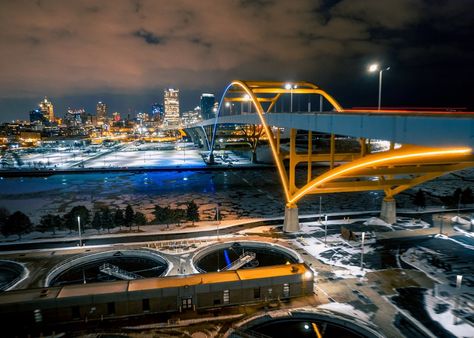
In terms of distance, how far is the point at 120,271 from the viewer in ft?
75.4

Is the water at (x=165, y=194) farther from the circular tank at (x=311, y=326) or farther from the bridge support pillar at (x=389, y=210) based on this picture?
the circular tank at (x=311, y=326)

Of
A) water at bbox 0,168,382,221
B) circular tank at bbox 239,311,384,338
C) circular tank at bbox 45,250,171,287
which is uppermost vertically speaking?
water at bbox 0,168,382,221

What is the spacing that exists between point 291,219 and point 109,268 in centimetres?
1656

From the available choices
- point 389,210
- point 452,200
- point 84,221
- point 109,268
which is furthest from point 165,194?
point 452,200

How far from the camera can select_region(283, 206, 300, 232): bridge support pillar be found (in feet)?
101

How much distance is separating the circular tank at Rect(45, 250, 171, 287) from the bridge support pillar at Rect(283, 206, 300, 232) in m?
12.2

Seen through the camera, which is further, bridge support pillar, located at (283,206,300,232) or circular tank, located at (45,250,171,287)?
bridge support pillar, located at (283,206,300,232)

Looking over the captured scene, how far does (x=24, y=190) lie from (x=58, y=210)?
2033 cm

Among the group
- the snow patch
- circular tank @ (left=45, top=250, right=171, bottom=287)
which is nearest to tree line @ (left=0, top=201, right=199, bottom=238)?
circular tank @ (left=45, top=250, right=171, bottom=287)

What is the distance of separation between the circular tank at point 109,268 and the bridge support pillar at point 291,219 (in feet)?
40.1

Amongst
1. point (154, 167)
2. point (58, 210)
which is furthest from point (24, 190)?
point (154, 167)

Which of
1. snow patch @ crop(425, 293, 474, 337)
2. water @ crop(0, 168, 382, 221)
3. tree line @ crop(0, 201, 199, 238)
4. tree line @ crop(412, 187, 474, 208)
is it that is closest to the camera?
snow patch @ crop(425, 293, 474, 337)

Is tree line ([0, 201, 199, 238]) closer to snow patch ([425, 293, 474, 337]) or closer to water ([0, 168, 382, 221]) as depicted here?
water ([0, 168, 382, 221])

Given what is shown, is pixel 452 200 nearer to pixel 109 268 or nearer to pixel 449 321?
pixel 449 321
